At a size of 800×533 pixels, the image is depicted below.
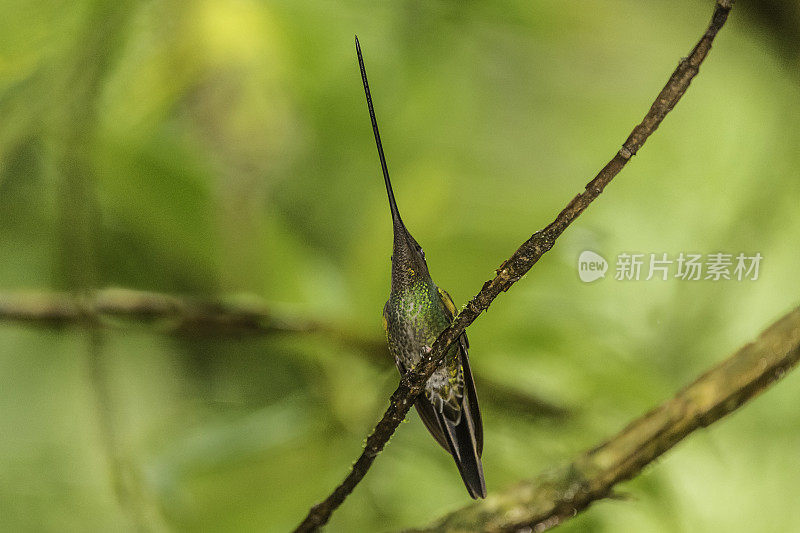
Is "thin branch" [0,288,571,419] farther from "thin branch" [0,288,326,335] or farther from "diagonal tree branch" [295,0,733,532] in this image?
"diagonal tree branch" [295,0,733,532]

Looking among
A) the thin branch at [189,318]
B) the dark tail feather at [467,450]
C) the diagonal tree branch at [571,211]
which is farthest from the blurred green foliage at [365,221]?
the diagonal tree branch at [571,211]

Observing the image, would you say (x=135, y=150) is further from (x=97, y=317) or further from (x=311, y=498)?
(x=311, y=498)

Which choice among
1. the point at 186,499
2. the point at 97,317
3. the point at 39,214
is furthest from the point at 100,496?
the point at 39,214

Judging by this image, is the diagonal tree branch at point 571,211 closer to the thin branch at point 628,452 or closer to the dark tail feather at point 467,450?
the dark tail feather at point 467,450

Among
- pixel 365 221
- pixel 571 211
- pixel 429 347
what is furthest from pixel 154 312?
pixel 571 211

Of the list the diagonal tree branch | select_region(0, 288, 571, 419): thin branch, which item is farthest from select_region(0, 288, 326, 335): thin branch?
the diagonal tree branch

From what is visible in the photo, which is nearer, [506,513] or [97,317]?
[506,513]
